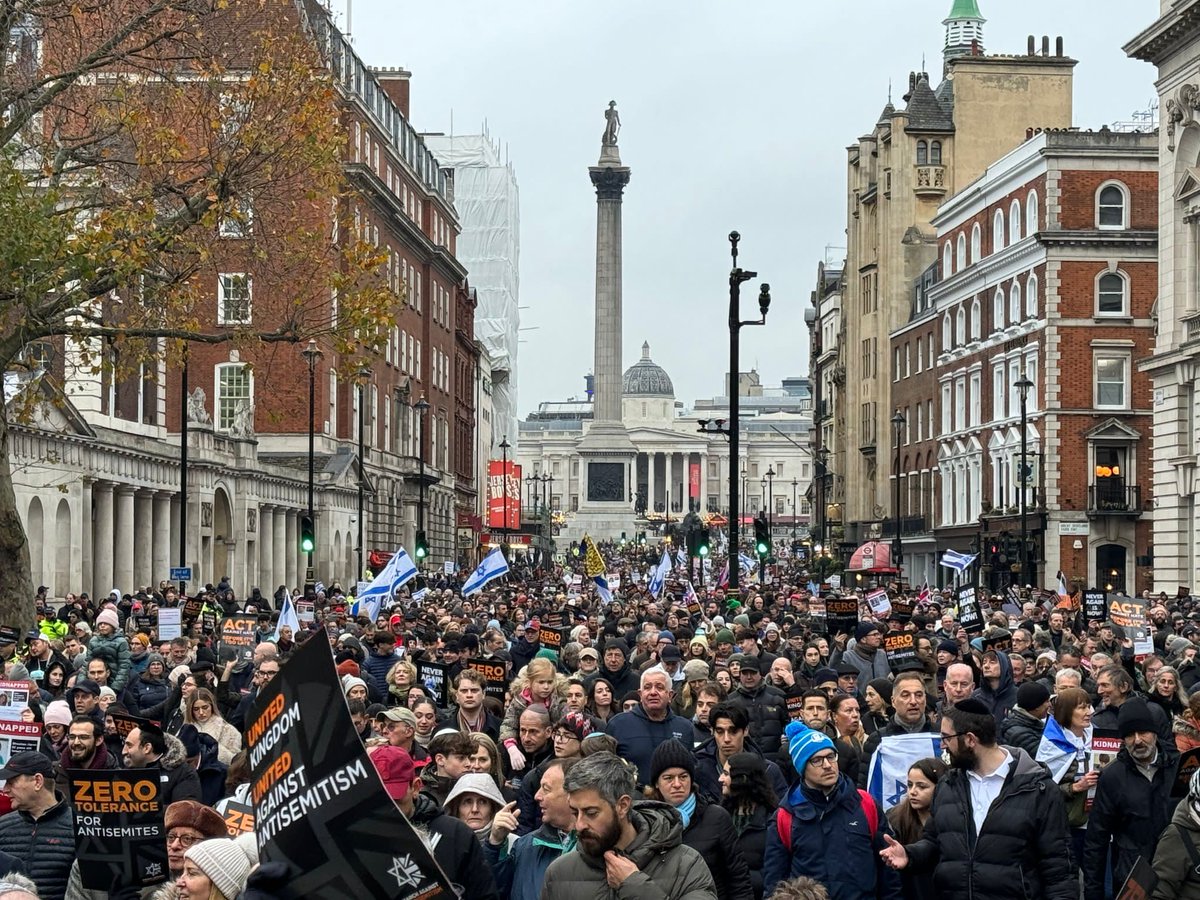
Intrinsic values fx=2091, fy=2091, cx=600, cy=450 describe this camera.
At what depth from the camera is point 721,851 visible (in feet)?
30.2

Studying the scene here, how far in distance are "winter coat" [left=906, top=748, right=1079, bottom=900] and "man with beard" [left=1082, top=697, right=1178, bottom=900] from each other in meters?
1.26

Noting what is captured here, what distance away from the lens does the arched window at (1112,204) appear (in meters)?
65.6

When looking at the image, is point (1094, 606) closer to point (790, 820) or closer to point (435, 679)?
point (435, 679)

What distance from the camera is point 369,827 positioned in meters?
6.18

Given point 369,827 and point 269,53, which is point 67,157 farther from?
point 369,827

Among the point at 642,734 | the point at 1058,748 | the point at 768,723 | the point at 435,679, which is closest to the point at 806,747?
the point at 1058,748

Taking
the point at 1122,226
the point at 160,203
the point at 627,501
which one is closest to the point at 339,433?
the point at 1122,226

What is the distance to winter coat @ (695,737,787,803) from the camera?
1077 cm

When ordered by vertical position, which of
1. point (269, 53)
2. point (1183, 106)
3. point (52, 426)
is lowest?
point (52, 426)

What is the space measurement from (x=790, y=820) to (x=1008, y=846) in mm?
973

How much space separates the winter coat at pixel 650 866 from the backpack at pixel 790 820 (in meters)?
1.57

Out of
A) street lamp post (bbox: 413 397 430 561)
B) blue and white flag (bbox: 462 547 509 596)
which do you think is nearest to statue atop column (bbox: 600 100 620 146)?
street lamp post (bbox: 413 397 430 561)

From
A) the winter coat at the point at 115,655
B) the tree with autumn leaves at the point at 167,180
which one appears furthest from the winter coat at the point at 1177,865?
the tree with autumn leaves at the point at 167,180

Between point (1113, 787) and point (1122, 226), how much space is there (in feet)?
189
